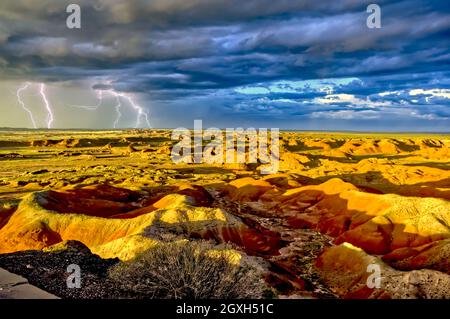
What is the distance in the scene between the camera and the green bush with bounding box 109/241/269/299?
59.2 ft

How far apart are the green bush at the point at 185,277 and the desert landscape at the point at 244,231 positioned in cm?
10

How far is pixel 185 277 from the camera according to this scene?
61.5 feet

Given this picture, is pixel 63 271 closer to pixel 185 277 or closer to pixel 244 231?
pixel 185 277

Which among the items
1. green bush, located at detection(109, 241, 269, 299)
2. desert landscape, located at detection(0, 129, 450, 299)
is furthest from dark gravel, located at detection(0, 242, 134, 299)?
green bush, located at detection(109, 241, 269, 299)

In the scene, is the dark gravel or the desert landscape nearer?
the dark gravel

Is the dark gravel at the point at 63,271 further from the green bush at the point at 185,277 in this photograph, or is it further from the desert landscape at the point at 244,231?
the green bush at the point at 185,277

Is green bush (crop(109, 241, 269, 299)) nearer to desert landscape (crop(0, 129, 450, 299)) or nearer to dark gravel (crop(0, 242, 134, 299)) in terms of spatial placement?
desert landscape (crop(0, 129, 450, 299))

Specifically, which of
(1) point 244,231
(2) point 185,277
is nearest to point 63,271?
(2) point 185,277

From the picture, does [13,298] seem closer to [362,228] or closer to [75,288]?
[75,288]

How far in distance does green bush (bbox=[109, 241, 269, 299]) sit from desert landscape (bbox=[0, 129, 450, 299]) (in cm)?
10

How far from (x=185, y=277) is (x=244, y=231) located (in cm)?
2511

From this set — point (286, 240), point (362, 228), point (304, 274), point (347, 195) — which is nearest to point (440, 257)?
point (304, 274)

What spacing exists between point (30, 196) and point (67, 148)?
131196 millimetres

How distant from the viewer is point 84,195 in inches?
2375
